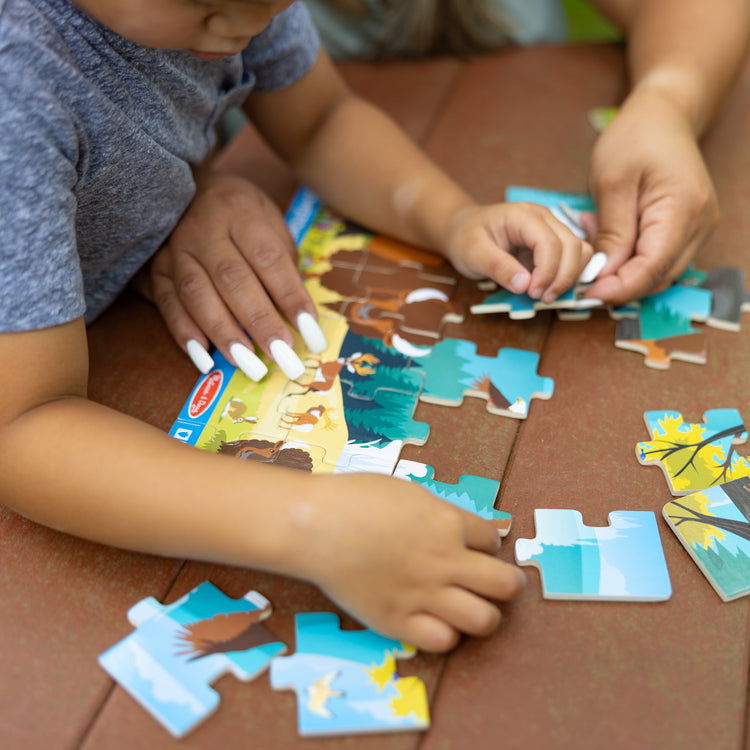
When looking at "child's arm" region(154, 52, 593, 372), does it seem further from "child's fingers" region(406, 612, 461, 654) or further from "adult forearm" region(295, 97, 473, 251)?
"child's fingers" region(406, 612, 461, 654)

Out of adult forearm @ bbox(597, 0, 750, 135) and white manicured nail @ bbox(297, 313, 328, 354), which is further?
adult forearm @ bbox(597, 0, 750, 135)

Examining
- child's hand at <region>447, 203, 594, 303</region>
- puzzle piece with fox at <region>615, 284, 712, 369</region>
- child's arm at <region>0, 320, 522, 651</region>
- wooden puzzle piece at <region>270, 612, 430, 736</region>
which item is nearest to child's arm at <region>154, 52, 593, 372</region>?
child's hand at <region>447, 203, 594, 303</region>

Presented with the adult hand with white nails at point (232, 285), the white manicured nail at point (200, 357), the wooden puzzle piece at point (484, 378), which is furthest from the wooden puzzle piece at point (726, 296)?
the white manicured nail at point (200, 357)

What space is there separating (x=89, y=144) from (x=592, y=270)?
621mm

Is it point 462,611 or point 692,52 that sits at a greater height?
point 692,52

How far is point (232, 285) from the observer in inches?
38.1

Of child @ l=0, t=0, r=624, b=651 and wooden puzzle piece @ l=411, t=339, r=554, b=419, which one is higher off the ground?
child @ l=0, t=0, r=624, b=651

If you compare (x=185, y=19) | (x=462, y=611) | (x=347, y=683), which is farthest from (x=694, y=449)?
(x=185, y=19)

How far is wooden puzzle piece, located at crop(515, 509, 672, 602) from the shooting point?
0.74m

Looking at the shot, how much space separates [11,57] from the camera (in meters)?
0.66

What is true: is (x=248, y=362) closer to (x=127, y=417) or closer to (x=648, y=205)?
(x=127, y=417)

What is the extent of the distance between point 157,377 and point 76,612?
32 centimetres

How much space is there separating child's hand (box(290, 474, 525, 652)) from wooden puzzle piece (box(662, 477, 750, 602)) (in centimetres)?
20

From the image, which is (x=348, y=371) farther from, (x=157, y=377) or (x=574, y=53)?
(x=574, y=53)
